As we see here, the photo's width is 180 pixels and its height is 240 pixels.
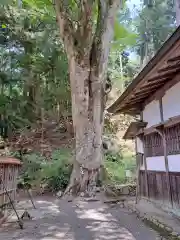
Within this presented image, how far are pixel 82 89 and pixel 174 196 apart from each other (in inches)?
217

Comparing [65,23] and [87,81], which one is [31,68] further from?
[87,81]

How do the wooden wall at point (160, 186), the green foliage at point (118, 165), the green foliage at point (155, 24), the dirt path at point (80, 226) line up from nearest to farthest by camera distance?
the dirt path at point (80, 226) < the wooden wall at point (160, 186) < the green foliage at point (118, 165) < the green foliage at point (155, 24)

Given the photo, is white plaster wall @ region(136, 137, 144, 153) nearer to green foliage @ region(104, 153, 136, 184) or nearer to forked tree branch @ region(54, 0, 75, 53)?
green foliage @ region(104, 153, 136, 184)

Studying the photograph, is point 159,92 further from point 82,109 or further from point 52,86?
point 52,86

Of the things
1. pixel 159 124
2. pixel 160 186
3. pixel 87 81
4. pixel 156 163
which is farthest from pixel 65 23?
pixel 160 186

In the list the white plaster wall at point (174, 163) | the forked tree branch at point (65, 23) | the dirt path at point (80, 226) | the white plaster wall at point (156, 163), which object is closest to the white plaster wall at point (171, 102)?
the white plaster wall at point (174, 163)

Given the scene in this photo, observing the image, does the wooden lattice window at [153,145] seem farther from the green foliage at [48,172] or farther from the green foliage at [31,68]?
the green foliage at [31,68]

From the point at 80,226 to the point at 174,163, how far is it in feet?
8.64

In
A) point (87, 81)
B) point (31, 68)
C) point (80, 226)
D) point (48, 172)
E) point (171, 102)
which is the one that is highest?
point (31, 68)

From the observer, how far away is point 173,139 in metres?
7.00

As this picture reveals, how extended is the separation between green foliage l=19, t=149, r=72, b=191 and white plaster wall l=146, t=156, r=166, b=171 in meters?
4.66

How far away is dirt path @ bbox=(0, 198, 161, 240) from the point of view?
18.1 feet

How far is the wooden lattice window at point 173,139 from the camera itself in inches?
265

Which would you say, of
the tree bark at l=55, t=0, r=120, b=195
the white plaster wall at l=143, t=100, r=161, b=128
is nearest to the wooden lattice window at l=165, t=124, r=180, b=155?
the white plaster wall at l=143, t=100, r=161, b=128
